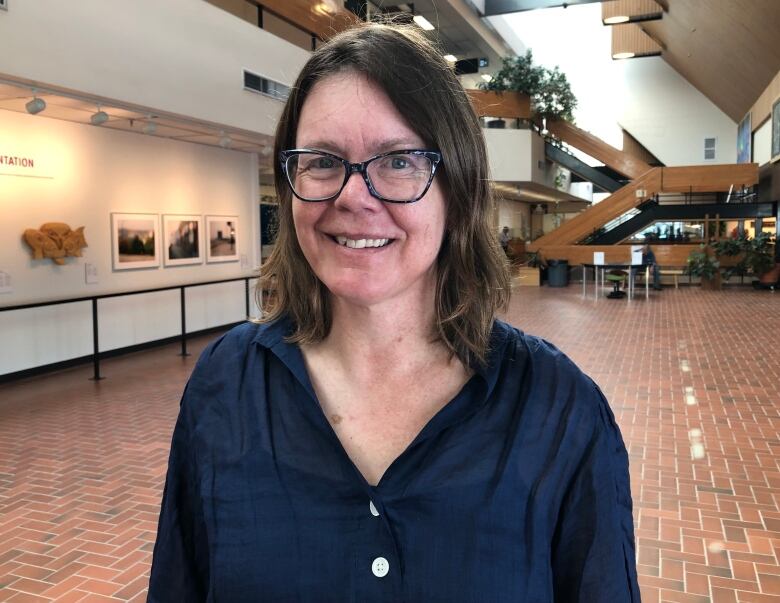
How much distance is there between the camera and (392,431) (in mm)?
1200

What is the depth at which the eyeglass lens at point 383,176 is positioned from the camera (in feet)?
3.52

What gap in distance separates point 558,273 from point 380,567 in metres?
22.6

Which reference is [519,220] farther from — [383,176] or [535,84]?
[383,176]

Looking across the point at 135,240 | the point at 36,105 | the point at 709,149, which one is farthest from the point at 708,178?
the point at 36,105

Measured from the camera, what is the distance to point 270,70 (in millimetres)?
11109

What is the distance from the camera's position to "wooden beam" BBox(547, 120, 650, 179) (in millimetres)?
26469

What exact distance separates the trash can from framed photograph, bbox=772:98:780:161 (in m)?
6.83

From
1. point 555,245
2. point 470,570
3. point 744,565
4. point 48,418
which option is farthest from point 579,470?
point 555,245

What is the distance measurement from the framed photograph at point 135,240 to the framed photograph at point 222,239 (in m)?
1.43

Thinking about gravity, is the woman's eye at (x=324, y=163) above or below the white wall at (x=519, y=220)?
below

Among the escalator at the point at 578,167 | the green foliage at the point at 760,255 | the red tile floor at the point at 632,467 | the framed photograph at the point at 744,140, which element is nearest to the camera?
the red tile floor at the point at 632,467

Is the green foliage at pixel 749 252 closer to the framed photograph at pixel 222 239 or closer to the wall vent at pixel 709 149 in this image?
the wall vent at pixel 709 149

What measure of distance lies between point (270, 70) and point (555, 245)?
15.2 meters

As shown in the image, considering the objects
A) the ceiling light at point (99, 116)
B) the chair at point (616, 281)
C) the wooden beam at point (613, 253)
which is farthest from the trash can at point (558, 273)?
the ceiling light at point (99, 116)
